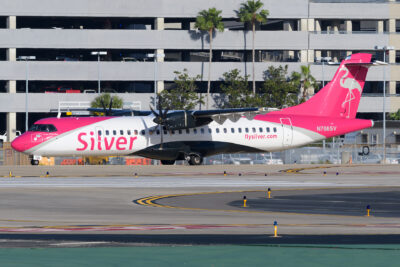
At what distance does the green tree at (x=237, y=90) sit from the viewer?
102375mm

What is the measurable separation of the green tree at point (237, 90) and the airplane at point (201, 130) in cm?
4471

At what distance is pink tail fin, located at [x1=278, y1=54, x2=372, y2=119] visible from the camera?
182 feet

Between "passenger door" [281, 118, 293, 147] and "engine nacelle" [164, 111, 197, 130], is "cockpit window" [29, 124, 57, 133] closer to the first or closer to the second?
"engine nacelle" [164, 111, 197, 130]

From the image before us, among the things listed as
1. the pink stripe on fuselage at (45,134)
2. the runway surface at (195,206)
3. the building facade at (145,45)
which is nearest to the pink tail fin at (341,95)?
the runway surface at (195,206)

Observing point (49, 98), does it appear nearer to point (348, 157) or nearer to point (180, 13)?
point (180, 13)

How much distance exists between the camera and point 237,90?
103500 mm

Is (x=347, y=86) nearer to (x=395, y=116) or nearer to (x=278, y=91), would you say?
(x=278, y=91)

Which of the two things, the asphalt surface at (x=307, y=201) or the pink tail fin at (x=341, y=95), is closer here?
the asphalt surface at (x=307, y=201)

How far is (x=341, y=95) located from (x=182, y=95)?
48.8 metres

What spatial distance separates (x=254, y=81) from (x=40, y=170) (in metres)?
61.9

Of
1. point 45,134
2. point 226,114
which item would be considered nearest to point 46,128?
point 45,134

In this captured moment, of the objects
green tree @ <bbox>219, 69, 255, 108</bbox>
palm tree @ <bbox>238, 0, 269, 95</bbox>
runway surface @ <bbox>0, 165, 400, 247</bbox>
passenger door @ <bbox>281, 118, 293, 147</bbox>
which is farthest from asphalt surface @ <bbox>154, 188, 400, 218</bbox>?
palm tree @ <bbox>238, 0, 269, 95</bbox>

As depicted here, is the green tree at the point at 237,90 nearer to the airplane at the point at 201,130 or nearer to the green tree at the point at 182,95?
the green tree at the point at 182,95

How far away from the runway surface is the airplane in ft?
13.1
